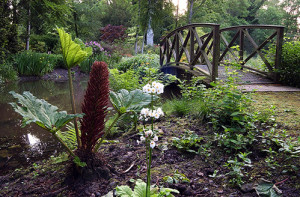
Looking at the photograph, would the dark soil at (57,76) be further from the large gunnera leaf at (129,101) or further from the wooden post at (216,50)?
the large gunnera leaf at (129,101)

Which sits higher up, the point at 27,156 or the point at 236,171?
the point at 236,171

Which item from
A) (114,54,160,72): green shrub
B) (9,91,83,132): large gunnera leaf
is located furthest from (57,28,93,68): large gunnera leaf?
(114,54,160,72): green shrub

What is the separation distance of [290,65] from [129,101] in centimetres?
446

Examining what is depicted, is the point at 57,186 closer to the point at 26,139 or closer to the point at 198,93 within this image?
the point at 26,139

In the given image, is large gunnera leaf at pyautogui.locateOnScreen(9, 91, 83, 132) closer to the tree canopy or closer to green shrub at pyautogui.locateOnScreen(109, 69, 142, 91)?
green shrub at pyautogui.locateOnScreen(109, 69, 142, 91)

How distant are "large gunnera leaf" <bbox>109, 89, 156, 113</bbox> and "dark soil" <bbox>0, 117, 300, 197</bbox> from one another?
1.62ft

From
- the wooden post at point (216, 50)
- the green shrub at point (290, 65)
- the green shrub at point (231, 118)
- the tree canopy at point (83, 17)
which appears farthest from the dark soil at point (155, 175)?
the tree canopy at point (83, 17)

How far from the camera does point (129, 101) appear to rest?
197 centimetres

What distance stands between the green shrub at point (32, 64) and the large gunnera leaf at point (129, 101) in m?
9.23

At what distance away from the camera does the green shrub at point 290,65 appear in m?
4.87

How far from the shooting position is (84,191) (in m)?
1.76

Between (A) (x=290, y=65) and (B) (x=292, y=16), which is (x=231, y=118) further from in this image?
(B) (x=292, y=16)

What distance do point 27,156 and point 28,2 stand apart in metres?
8.68

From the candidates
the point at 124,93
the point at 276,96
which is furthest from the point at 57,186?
the point at 276,96
